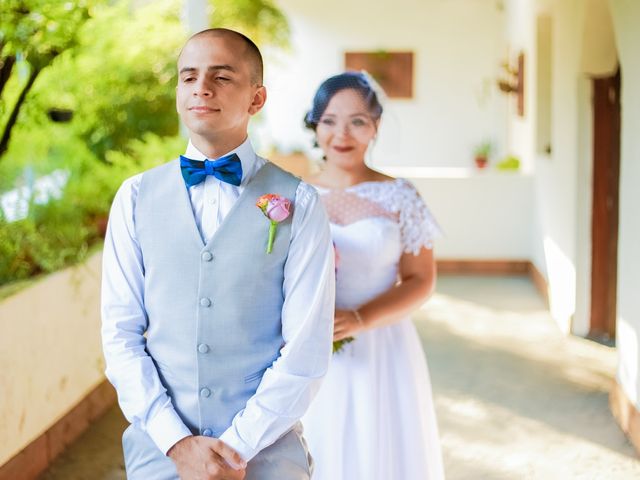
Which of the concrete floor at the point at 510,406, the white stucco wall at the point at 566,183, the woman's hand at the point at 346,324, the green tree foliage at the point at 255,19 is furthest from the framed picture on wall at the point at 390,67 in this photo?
the woman's hand at the point at 346,324

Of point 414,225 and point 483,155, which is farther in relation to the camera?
point 483,155

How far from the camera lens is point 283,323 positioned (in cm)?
202

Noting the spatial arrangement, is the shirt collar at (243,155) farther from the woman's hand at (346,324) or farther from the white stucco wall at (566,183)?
the white stucco wall at (566,183)

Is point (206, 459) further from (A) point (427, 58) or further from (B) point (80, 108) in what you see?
(A) point (427, 58)

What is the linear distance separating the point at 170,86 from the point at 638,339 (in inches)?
197

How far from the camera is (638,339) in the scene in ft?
14.2

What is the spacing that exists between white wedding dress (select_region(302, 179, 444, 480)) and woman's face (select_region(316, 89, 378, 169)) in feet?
0.44

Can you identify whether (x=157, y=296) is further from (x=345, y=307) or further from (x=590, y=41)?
(x=590, y=41)

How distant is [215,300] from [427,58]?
11.7 meters

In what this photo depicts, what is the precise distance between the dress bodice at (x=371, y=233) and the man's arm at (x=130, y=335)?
962 millimetres

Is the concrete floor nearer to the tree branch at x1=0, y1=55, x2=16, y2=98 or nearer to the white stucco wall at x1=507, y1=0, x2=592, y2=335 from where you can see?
the white stucco wall at x1=507, y1=0, x2=592, y2=335

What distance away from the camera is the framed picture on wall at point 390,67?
13.2m

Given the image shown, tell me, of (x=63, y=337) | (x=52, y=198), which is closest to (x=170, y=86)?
(x=52, y=198)

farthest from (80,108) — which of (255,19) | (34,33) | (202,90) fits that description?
(202,90)
